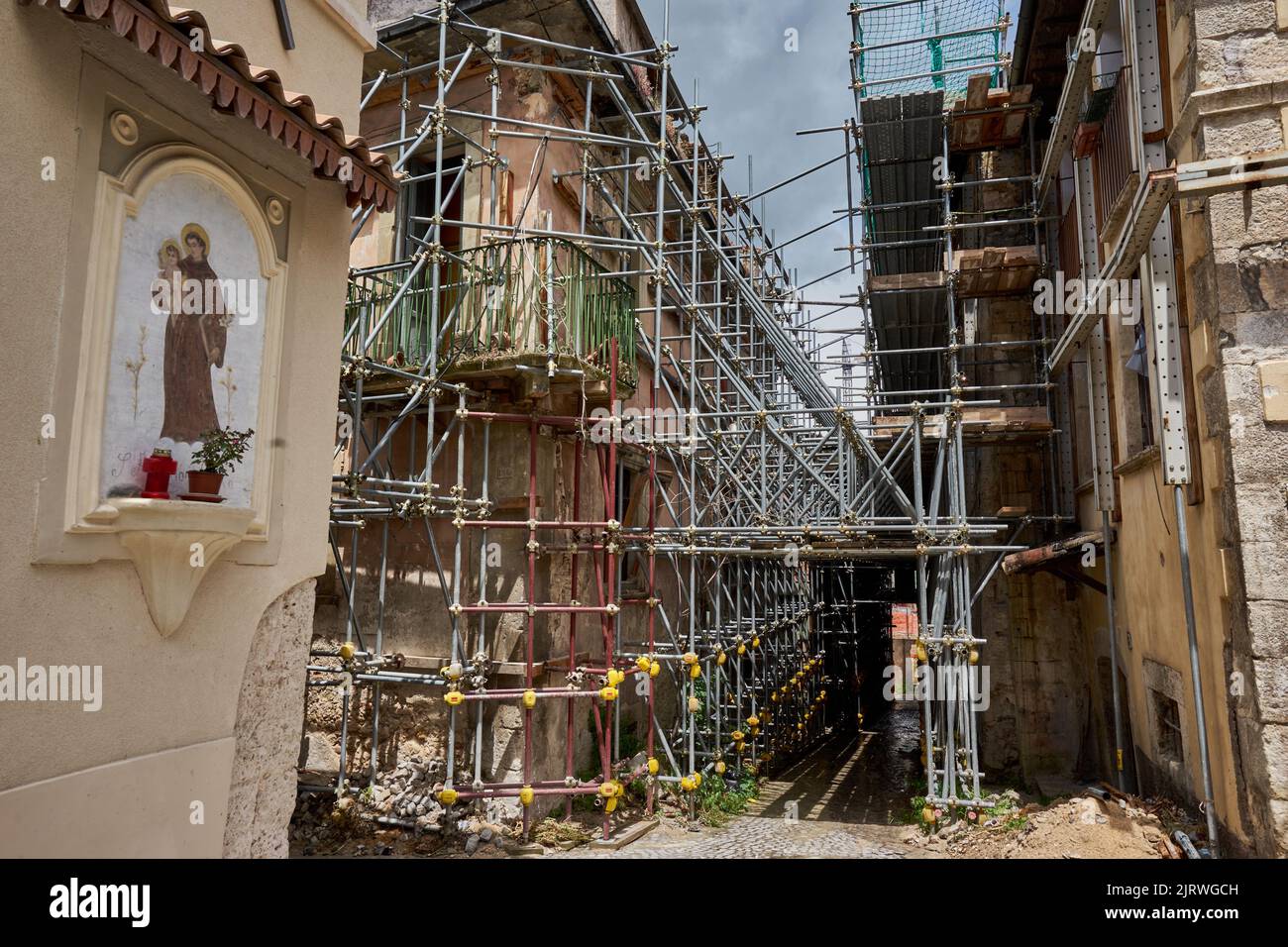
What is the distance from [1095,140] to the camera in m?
9.28

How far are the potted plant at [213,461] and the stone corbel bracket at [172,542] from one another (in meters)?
0.09

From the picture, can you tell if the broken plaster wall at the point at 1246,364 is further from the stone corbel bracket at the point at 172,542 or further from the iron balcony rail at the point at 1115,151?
the stone corbel bracket at the point at 172,542

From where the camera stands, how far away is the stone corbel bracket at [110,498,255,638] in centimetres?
375

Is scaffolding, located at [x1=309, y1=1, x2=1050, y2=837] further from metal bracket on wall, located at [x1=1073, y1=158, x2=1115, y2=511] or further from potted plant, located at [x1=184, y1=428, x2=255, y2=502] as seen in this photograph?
potted plant, located at [x1=184, y1=428, x2=255, y2=502]

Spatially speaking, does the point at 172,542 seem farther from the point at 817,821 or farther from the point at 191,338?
the point at 817,821

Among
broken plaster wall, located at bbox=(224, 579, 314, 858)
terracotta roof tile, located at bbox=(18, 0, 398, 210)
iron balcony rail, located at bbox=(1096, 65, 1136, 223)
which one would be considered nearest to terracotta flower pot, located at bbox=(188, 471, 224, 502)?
broken plaster wall, located at bbox=(224, 579, 314, 858)

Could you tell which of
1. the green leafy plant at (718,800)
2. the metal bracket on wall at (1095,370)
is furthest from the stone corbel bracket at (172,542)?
the metal bracket on wall at (1095,370)

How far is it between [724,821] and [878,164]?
1052cm

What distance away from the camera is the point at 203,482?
4004mm

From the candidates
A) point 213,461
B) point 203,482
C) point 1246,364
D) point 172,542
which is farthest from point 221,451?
point 1246,364

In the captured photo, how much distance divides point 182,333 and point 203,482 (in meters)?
0.79

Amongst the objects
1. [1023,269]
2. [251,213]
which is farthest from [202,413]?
[1023,269]

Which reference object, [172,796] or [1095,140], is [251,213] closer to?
[172,796]

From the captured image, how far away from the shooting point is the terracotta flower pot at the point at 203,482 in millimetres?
3977
